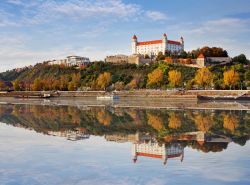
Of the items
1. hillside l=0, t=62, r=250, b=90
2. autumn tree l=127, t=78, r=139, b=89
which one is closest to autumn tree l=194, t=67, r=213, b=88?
hillside l=0, t=62, r=250, b=90

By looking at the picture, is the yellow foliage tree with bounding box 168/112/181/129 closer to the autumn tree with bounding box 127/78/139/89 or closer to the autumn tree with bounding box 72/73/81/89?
the autumn tree with bounding box 127/78/139/89

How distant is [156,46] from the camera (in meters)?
101

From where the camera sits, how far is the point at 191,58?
87.2 meters

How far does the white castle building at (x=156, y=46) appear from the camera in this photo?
99.7 metres

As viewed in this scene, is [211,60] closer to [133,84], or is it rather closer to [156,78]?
[156,78]

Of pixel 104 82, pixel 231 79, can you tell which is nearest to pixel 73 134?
pixel 231 79

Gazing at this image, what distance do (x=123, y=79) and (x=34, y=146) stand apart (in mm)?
69711

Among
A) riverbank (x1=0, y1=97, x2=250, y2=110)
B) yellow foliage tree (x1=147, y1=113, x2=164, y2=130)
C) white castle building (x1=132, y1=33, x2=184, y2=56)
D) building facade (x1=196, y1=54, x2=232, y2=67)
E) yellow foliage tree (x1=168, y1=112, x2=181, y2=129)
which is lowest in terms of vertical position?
riverbank (x1=0, y1=97, x2=250, y2=110)

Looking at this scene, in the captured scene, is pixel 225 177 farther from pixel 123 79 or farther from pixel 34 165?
pixel 123 79

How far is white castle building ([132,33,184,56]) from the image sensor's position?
99.7 meters

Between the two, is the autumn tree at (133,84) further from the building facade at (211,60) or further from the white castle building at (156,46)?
the white castle building at (156,46)

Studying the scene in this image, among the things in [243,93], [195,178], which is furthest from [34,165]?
[243,93]

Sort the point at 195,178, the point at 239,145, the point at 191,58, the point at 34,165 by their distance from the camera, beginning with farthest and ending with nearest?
the point at 191,58 < the point at 239,145 < the point at 34,165 < the point at 195,178

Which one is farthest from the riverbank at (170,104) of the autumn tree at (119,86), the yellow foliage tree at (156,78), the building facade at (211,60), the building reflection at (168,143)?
the building facade at (211,60)
